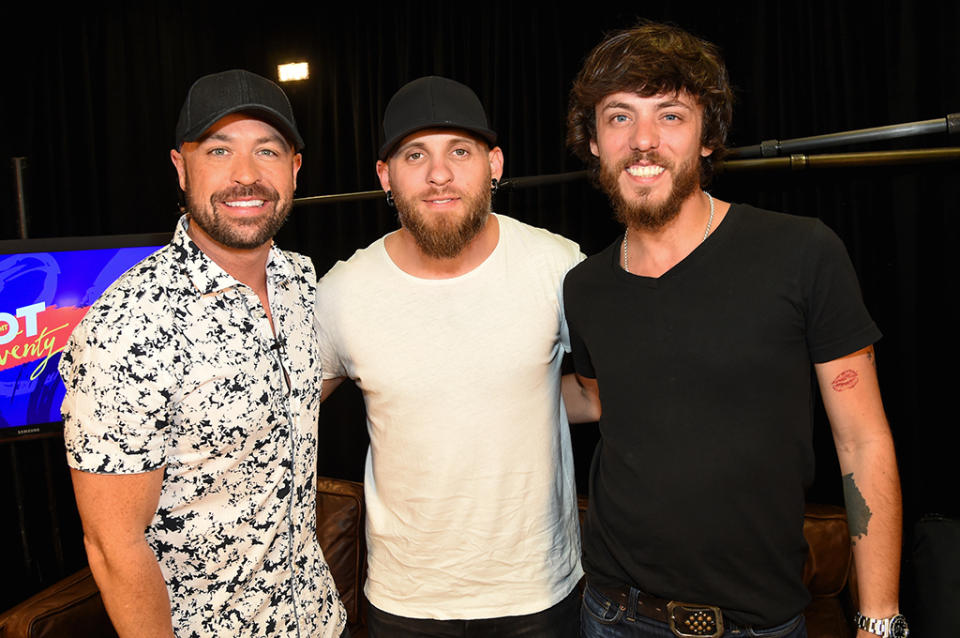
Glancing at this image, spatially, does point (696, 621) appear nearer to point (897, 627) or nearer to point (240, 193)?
point (897, 627)

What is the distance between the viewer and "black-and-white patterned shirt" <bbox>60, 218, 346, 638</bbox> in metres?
1.24

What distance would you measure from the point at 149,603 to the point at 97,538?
0.50 feet

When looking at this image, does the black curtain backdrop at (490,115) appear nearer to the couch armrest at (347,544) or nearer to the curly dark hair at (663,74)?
the curly dark hair at (663,74)

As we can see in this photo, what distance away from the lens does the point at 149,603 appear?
4.17ft

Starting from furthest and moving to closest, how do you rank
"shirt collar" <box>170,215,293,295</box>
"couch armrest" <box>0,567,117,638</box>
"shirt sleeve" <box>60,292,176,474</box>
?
"couch armrest" <box>0,567,117,638</box> → "shirt collar" <box>170,215,293,295</box> → "shirt sleeve" <box>60,292,176,474</box>

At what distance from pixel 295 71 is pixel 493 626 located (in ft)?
10.5

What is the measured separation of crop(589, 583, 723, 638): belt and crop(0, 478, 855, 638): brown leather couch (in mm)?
786

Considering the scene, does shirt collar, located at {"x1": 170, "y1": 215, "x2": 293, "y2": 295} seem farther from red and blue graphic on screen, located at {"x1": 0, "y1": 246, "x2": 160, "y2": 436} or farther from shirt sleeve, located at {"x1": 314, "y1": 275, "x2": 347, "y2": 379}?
red and blue graphic on screen, located at {"x1": 0, "y1": 246, "x2": 160, "y2": 436}


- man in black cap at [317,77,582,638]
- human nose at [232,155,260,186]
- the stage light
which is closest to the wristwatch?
man in black cap at [317,77,582,638]

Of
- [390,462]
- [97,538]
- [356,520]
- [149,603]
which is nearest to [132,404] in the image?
[97,538]

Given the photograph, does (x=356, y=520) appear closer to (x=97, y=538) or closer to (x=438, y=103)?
(x=97, y=538)

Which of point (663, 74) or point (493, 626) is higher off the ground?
point (663, 74)

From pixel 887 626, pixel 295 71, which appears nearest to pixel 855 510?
pixel 887 626

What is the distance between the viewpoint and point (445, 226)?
1.61 m
